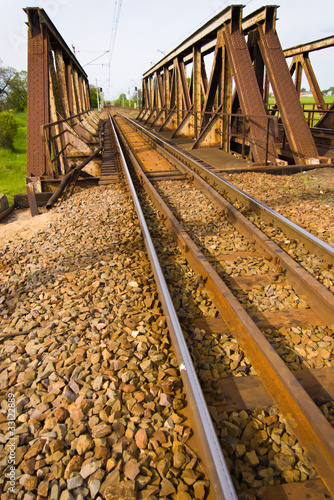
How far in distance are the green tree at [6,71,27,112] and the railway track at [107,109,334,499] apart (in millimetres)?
53386

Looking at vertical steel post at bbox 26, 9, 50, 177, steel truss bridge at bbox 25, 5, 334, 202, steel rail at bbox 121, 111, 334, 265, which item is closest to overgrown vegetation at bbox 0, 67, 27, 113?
→ steel truss bridge at bbox 25, 5, 334, 202

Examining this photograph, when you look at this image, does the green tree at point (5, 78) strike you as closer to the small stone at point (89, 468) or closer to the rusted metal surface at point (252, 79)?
the rusted metal surface at point (252, 79)

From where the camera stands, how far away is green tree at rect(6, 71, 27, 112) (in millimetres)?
49338

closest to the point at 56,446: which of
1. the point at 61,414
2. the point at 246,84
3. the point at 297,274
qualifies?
the point at 61,414

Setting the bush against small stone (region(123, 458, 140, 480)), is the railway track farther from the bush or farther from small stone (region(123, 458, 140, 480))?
the bush

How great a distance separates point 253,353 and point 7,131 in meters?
29.0

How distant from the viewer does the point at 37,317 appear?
2.94 metres

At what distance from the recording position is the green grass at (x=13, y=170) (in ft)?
44.4

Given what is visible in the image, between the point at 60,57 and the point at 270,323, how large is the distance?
12.9 m

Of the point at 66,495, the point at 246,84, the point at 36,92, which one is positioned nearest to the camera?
the point at 66,495

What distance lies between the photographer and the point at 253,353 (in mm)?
2430

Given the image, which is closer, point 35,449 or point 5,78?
point 35,449

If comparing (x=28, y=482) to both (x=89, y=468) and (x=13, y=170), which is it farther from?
(x=13, y=170)

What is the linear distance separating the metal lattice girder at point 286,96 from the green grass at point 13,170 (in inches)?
335
